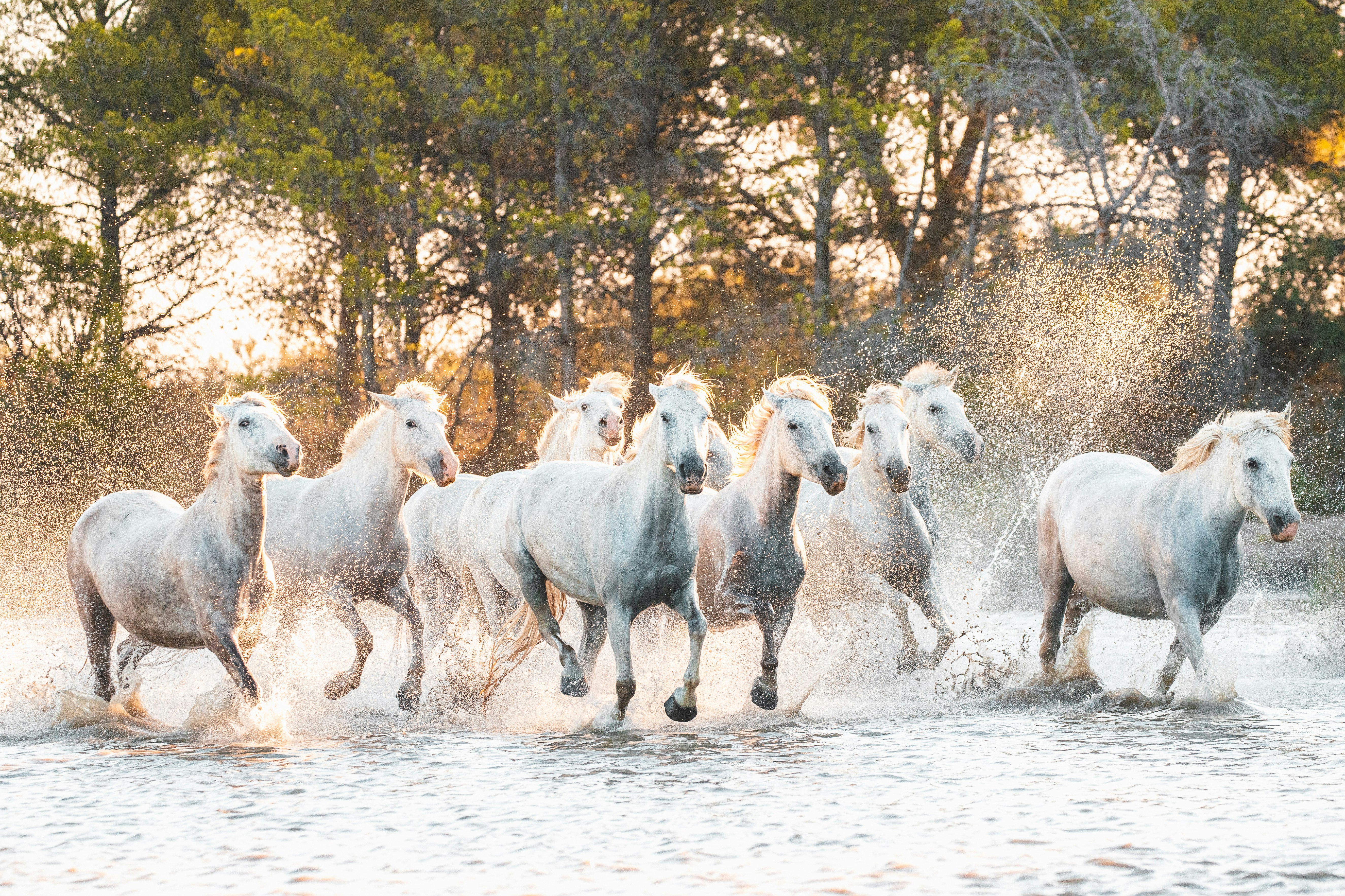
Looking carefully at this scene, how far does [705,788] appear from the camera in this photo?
5305 millimetres

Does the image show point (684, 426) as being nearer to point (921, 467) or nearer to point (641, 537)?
point (641, 537)

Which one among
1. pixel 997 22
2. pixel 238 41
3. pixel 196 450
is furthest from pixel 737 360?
pixel 238 41

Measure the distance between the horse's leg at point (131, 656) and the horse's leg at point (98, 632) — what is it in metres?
0.19

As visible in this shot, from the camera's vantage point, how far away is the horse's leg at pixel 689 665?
648cm

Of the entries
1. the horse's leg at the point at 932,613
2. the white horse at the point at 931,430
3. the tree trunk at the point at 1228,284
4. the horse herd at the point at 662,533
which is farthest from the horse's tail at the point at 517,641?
the tree trunk at the point at 1228,284

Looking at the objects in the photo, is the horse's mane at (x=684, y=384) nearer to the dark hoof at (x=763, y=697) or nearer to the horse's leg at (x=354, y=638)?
the dark hoof at (x=763, y=697)

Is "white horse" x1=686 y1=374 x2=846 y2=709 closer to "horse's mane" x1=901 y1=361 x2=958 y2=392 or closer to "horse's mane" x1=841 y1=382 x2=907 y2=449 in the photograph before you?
"horse's mane" x1=841 y1=382 x2=907 y2=449

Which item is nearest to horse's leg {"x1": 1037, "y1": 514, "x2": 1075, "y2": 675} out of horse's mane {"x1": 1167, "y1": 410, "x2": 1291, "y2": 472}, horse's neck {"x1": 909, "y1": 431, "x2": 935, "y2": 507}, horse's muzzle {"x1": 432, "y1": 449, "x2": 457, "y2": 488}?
horse's neck {"x1": 909, "y1": 431, "x2": 935, "y2": 507}

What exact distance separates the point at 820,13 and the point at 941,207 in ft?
11.7

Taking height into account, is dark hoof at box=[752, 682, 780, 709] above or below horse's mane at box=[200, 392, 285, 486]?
below

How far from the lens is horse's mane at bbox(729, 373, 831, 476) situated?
22.9 ft

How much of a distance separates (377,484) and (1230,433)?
179 inches

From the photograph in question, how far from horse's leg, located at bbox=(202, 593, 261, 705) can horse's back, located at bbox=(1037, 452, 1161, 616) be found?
4393 millimetres

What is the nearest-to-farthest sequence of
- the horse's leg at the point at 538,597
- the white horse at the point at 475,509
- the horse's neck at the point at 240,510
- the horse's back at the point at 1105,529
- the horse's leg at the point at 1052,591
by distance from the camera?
the horse's neck at the point at 240,510
the horse's back at the point at 1105,529
the horse's leg at the point at 538,597
the horse's leg at the point at 1052,591
the white horse at the point at 475,509
